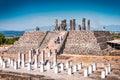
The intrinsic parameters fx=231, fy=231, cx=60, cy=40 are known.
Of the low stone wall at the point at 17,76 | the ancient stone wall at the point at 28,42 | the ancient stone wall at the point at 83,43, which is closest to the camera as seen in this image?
the low stone wall at the point at 17,76

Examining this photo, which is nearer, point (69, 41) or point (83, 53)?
point (83, 53)

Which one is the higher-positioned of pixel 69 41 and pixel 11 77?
pixel 69 41

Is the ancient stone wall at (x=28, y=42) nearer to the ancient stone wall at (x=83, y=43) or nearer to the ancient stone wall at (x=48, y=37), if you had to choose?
the ancient stone wall at (x=48, y=37)

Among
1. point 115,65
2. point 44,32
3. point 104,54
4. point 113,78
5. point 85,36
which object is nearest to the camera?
point 113,78

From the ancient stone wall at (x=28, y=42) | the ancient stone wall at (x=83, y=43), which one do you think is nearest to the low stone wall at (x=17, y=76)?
the ancient stone wall at (x=83, y=43)

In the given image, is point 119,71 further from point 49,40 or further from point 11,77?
point 49,40

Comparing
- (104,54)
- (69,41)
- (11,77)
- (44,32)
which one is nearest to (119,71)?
(104,54)

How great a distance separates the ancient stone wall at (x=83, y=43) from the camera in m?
34.5

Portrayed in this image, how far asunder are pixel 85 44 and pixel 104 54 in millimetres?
3544

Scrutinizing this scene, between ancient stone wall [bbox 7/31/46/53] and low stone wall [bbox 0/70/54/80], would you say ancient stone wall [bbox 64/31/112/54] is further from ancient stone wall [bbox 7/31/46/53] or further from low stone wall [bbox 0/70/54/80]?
low stone wall [bbox 0/70/54/80]

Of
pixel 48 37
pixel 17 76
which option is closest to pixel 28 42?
pixel 48 37

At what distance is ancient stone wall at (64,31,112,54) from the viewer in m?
34.5

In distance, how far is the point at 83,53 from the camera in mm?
34500

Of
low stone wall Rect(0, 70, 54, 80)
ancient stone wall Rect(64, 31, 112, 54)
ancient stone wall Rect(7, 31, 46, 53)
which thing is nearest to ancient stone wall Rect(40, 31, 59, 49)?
ancient stone wall Rect(7, 31, 46, 53)
